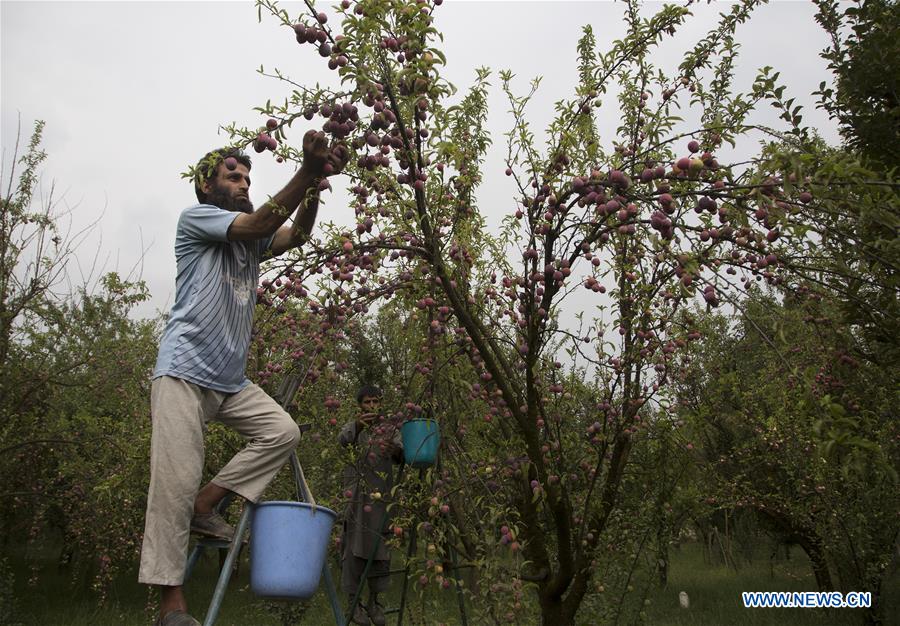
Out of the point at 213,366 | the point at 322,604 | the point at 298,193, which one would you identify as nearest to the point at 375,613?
the point at 213,366

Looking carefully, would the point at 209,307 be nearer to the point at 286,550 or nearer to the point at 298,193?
the point at 298,193

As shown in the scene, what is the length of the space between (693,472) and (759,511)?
623 centimetres

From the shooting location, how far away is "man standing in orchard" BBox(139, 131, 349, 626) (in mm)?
2367

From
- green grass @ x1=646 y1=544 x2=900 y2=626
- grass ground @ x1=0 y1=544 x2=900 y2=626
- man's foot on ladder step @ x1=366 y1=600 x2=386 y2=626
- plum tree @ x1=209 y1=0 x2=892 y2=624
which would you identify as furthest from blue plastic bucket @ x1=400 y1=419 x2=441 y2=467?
green grass @ x1=646 y1=544 x2=900 y2=626

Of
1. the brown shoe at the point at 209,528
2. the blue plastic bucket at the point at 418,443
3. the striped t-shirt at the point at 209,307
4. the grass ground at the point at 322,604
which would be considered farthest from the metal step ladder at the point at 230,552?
the grass ground at the point at 322,604

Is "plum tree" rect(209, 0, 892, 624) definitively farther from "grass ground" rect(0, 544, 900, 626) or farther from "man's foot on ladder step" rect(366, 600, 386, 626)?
"grass ground" rect(0, 544, 900, 626)

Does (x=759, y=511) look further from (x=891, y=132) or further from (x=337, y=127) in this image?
(x=337, y=127)

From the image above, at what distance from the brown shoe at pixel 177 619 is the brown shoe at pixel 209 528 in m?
0.33

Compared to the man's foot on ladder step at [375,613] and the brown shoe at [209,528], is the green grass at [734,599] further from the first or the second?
the brown shoe at [209,528]

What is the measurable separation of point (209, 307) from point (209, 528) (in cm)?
84

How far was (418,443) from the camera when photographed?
3.64 meters

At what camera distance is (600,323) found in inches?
167

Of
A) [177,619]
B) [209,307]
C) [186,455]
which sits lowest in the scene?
[177,619]

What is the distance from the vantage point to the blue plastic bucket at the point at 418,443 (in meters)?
3.60
